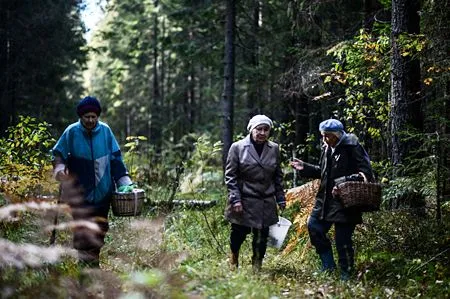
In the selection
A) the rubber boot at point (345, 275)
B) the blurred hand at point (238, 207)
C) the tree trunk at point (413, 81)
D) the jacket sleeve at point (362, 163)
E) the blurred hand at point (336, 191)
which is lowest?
the rubber boot at point (345, 275)

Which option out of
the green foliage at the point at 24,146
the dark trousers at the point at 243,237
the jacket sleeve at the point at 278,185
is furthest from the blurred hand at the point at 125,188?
the green foliage at the point at 24,146

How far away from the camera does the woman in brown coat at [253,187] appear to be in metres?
7.00

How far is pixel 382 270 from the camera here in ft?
22.8

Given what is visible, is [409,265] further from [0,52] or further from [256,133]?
[0,52]

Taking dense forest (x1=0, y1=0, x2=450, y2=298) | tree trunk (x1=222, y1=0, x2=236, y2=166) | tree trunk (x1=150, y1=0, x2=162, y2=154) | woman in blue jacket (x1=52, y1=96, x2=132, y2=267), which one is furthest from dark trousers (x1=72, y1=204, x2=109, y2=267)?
tree trunk (x1=150, y1=0, x2=162, y2=154)

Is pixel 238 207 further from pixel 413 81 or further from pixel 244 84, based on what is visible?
pixel 244 84

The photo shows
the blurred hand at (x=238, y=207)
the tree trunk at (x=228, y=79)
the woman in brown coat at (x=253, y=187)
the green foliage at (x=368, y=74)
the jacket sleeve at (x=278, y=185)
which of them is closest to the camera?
the blurred hand at (x=238, y=207)

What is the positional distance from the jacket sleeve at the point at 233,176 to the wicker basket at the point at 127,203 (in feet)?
4.10

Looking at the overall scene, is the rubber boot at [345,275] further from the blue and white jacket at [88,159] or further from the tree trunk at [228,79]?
the tree trunk at [228,79]

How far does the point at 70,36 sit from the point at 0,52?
304cm

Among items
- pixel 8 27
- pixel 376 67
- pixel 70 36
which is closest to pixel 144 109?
pixel 70 36

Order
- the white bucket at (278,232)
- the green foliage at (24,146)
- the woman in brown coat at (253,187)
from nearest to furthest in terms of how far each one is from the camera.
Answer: the woman in brown coat at (253,187) → the white bucket at (278,232) → the green foliage at (24,146)

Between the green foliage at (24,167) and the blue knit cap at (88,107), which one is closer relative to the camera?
the blue knit cap at (88,107)

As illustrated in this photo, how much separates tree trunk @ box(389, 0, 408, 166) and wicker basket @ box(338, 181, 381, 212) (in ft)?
6.40
